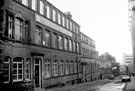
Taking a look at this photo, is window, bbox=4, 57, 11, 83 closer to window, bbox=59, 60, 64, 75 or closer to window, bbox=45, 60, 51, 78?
window, bbox=45, 60, 51, 78

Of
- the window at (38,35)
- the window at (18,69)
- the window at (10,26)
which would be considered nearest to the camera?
the window at (10,26)

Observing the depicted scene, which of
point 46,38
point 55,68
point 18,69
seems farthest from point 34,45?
point 55,68

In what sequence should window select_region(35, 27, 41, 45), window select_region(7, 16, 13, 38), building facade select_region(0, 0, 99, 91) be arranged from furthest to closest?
window select_region(35, 27, 41, 45) < window select_region(7, 16, 13, 38) < building facade select_region(0, 0, 99, 91)

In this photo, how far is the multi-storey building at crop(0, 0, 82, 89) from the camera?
18.0 meters

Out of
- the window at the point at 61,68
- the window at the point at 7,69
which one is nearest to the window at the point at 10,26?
the window at the point at 7,69

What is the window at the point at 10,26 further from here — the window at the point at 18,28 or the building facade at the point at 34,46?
the window at the point at 18,28

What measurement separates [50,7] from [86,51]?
→ 2550 centimetres

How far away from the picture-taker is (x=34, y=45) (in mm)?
22500

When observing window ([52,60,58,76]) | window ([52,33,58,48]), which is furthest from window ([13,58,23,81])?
window ([52,33,58,48])

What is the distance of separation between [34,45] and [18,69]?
3.91 m

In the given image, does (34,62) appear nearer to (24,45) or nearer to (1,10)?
(24,45)

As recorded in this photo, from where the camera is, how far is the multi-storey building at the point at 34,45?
18000 millimetres

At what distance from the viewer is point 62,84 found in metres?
30.7

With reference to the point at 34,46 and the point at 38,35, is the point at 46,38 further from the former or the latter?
the point at 34,46
